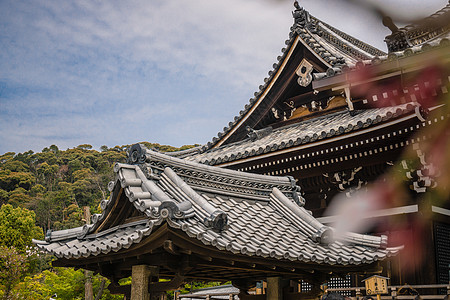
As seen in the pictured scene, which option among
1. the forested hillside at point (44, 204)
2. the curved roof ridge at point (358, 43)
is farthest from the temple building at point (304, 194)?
the forested hillside at point (44, 204)

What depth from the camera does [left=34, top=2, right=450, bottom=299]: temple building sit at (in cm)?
483

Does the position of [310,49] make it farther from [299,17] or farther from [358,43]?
[358,43]

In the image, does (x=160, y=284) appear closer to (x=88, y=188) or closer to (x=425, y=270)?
(x=425, y=270)

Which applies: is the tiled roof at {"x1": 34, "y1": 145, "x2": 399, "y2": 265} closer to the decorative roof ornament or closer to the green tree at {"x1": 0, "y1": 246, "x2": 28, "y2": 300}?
the decorative roof ornament

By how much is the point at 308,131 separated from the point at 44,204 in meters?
47.1

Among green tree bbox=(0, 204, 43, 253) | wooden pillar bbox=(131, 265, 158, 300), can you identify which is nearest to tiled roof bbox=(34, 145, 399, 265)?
wooden pillar bbox=(131, 265, 158, 300)

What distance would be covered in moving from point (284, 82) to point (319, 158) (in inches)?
129

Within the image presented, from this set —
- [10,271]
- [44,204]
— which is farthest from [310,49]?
[44,204]

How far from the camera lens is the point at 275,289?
664 cm

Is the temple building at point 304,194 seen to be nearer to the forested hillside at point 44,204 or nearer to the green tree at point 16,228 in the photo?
the forested hillside at point 44,204

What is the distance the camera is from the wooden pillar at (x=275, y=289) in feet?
21.7

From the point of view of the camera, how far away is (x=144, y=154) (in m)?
6.44

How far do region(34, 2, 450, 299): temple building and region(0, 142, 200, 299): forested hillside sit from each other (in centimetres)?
1240

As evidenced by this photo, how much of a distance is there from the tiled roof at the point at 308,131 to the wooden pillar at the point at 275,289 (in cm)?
371
